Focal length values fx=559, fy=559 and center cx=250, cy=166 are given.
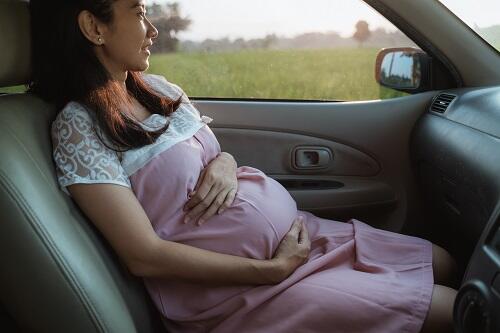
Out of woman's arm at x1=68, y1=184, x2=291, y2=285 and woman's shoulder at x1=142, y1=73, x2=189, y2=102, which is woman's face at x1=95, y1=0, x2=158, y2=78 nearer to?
woman's shoulder at x1=142, y1=73, x2=189, y2=102

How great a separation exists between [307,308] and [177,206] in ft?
1.22

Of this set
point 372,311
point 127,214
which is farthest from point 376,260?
point 127,214

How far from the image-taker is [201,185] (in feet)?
4.35

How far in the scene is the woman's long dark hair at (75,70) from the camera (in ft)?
4.16

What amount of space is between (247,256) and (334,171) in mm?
887

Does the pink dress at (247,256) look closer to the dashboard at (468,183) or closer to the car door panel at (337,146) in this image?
the dashboard at (468,183)

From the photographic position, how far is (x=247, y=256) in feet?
4.12

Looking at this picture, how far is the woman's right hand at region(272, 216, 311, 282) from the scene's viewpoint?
4.09 feet

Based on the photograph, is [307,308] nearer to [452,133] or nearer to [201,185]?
[201,185]

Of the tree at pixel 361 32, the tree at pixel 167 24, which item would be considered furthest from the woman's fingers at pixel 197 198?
the tree at pixel 361 32

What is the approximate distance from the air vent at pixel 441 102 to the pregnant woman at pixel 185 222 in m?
0.55

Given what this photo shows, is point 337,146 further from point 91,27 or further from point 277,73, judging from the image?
point 91,27

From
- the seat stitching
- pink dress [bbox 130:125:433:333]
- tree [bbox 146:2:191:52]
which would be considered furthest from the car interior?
tree [bbox 146:2:191:52]

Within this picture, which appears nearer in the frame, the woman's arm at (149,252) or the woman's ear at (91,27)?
the woman's arm at (149,252)
